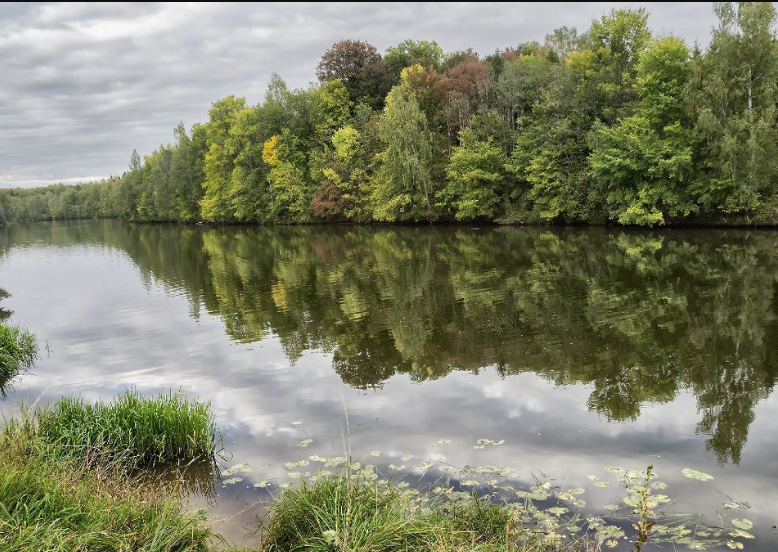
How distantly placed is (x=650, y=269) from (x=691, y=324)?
9.03 meters

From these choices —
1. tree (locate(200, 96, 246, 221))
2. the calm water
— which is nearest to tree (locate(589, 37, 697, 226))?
the calm water

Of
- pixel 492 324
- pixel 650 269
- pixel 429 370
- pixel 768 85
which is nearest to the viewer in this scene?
pixel 429 370

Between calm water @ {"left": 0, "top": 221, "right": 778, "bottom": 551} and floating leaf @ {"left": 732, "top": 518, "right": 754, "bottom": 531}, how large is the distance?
0.13 metres

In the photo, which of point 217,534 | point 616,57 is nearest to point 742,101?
point 616,57

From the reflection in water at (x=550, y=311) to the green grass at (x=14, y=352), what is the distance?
6345 mm

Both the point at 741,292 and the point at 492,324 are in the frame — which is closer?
the point at 492,324

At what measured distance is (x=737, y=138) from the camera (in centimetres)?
3419

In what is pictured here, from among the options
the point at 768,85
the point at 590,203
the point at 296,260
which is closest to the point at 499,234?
the point at 590,203

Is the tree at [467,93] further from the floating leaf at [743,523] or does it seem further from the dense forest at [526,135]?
the floating leaf at [743,523]

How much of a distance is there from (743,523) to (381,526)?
4.81 meters

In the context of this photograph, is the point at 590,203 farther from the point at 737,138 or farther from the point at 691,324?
the point at 691,324

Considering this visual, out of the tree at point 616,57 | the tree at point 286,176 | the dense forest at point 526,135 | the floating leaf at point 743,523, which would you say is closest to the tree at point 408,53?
the dense forest at point 526,135

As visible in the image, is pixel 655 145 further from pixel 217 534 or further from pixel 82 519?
pixel 82 519

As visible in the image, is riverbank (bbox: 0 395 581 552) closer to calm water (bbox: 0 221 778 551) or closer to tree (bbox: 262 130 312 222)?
calm water (bbox: 0 221 778 551)
